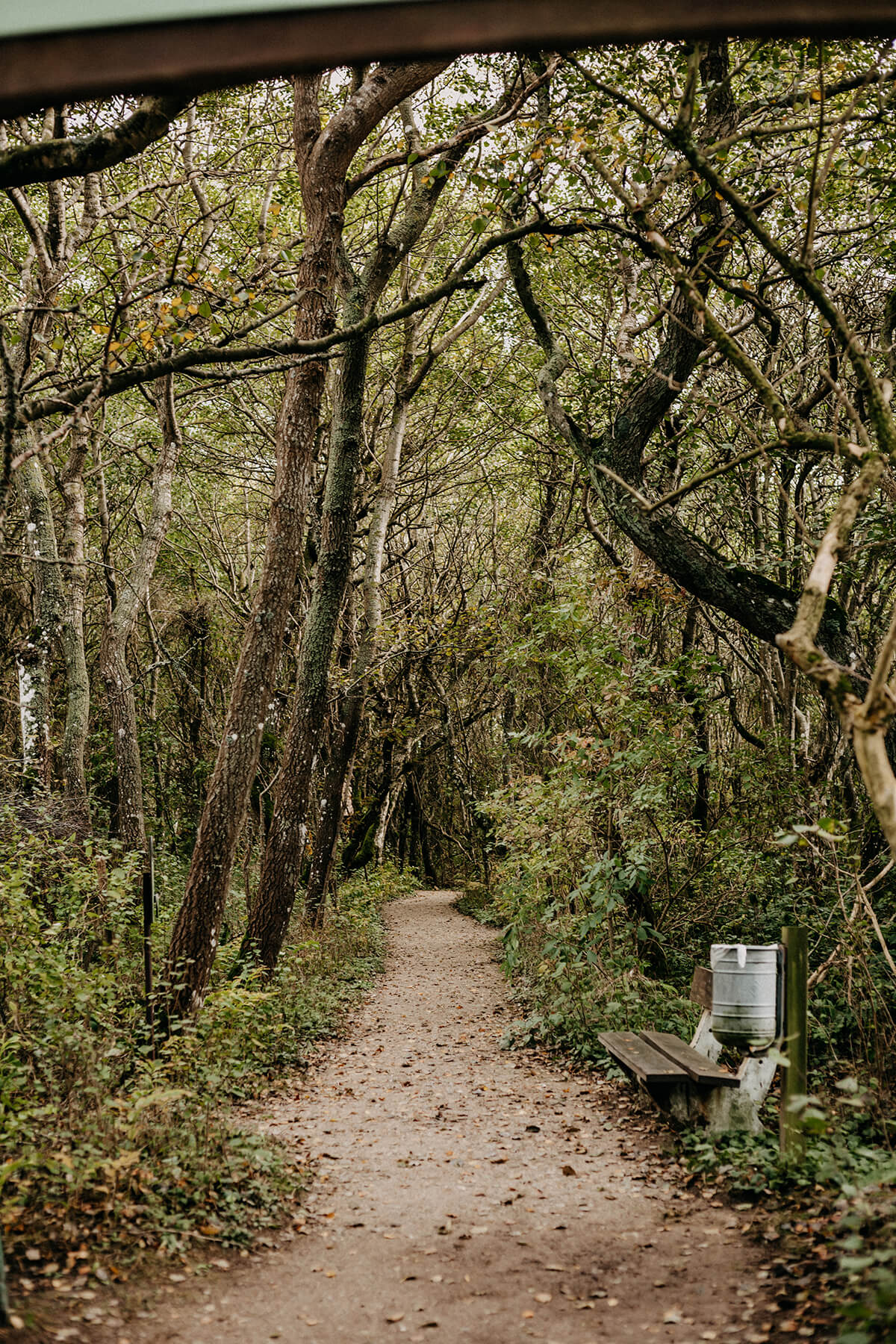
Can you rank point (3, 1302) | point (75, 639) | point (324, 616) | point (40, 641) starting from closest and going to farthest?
point (3, 1302)
point (324, 616)
point (40, 641)
point (75, 639)

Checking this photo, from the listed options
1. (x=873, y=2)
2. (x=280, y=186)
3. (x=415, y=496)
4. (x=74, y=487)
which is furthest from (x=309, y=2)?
(x=415, y=496)

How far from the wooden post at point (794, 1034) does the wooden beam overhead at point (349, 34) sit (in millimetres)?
4070

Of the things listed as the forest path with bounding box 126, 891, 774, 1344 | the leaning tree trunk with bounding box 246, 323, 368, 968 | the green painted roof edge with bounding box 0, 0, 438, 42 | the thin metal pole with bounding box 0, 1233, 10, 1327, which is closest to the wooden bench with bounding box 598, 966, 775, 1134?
the forest path with bounding box 126, 891, 774, 1344

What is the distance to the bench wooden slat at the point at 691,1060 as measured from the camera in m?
5.20

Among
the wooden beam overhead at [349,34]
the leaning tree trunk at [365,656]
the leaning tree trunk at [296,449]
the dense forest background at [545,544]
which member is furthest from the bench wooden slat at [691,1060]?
the leaning tree trunk at [365,656]

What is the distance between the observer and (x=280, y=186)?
12922mm

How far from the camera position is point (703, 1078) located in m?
5.19

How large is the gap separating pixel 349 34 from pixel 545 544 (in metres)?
15.0

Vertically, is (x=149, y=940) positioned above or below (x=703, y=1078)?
above

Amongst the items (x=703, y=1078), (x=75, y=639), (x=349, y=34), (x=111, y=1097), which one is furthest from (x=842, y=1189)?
(x=75, y=639)

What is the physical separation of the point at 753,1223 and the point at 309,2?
16.5 ft

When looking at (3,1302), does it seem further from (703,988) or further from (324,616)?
(324,616)

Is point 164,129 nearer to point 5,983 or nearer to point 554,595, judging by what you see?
point 5,983

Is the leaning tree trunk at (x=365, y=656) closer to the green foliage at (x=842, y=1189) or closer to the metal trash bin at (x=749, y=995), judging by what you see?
the green foliage at (x=842, y=1189)
